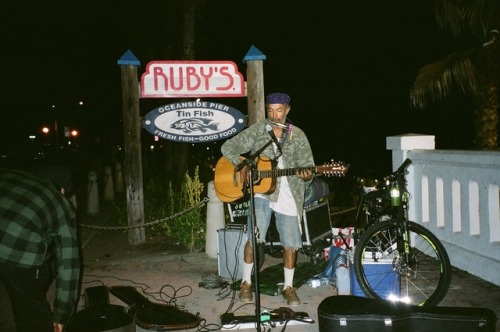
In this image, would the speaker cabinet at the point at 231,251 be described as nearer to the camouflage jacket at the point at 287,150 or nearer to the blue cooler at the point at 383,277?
the camouflage jacket at the point at 287,150

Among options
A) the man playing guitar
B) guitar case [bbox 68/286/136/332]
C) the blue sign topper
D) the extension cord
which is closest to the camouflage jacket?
the man playing guitar

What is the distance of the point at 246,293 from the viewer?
479 centimetres

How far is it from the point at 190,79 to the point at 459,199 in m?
4.01

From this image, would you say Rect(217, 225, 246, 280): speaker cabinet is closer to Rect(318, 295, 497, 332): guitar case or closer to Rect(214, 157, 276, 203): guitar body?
Rect(214, 157, 276, 203): guitar body

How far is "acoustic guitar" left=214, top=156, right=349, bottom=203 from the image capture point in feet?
14.5

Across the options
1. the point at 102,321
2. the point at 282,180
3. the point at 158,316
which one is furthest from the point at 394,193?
the point at 102,321

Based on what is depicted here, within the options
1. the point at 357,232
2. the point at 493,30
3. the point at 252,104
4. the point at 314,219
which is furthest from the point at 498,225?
the point at 493,30

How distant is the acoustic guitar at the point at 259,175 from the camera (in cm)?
441

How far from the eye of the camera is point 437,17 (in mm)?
11398

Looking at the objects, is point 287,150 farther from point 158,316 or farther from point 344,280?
point 158,316

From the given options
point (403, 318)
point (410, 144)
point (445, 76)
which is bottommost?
point (403, 318)

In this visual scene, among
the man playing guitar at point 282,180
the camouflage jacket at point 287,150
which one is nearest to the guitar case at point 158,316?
the man playing guitar at point 282,180

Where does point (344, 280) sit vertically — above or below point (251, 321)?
above

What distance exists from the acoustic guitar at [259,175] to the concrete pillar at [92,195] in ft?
21.8
